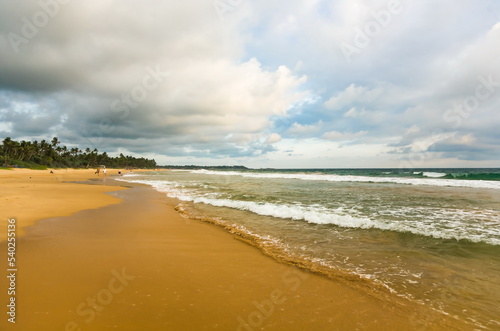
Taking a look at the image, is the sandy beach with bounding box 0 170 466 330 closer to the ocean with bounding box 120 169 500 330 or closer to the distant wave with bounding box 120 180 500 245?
the ocean with bounding box 120 169 500 330

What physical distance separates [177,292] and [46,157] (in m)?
123

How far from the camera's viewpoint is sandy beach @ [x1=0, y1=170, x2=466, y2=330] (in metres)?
3.68

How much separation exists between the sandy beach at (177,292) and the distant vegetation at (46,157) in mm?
89752

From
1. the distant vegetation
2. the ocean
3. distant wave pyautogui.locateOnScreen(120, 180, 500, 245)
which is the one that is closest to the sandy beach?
the ocean

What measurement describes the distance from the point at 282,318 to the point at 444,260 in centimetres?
517

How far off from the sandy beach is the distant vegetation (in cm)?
8975

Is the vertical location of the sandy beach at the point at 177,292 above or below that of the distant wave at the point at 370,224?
below

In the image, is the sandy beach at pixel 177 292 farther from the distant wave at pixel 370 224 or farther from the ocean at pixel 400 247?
the distant wave at pixel 370 224

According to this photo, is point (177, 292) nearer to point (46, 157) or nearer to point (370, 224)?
point (370, 224)

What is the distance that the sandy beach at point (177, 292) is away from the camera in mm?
3682

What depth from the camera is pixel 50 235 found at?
787cm

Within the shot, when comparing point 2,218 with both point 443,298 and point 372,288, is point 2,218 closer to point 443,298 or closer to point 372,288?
point 372,288

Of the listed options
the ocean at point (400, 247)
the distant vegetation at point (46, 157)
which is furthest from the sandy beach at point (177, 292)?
the distant vegetation at point (46, 157)

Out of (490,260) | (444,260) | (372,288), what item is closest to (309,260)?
(372,288)
